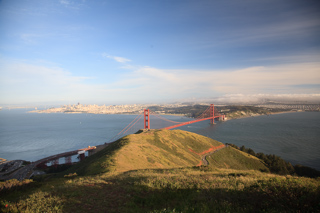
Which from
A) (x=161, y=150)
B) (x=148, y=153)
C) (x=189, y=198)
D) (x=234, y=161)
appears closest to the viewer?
(x=189, y=198)

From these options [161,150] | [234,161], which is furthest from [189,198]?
[234,161]

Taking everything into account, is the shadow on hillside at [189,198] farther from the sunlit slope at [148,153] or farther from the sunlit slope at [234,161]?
the sunlit slope at [234,161]

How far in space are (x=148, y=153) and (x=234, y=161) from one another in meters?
17.5

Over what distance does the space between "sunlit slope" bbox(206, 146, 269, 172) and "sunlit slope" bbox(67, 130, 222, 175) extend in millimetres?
2622

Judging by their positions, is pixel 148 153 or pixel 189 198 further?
pixel 148 153

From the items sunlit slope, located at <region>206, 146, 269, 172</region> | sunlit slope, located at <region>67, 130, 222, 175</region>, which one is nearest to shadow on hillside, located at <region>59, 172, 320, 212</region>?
sunlit slope, located at <region>67, 130, 222, 175</region>

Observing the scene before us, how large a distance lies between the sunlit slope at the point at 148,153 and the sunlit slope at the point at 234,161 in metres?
2.62

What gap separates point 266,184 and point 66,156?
42680 mm

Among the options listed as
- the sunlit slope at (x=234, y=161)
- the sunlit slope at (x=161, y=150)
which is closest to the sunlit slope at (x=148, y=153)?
the sunlit slope at (x=161, y=150)

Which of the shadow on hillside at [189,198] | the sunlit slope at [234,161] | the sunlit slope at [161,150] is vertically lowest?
the sunlit slope at [234,161]

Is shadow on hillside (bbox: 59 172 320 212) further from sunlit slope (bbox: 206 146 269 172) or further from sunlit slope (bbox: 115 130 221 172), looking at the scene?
sunlit slope (bbox: 206 146 269 172)

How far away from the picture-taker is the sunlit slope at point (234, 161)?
27.4m

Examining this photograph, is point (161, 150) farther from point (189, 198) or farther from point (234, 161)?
point (189, 198)

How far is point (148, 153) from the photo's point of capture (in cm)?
2148
